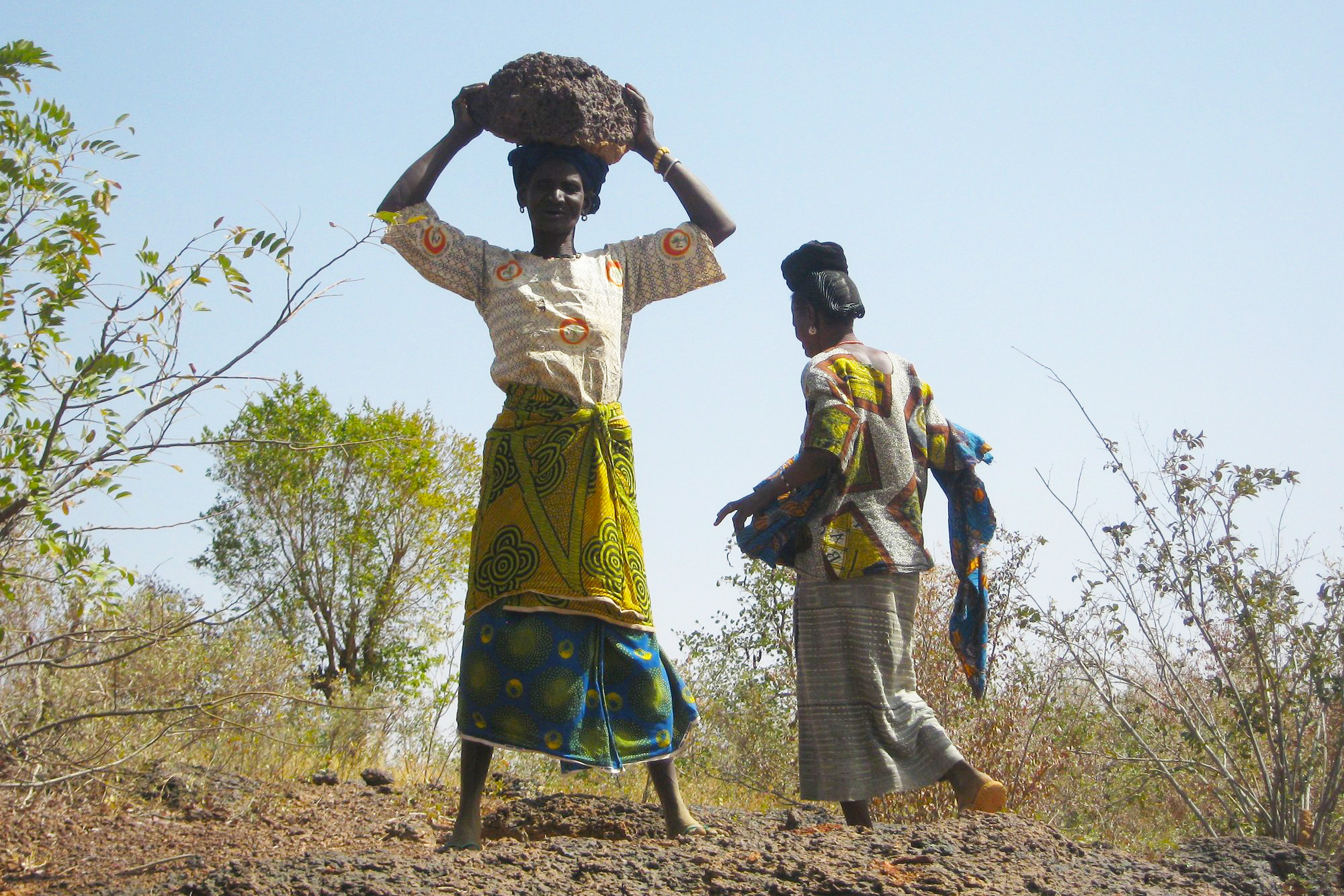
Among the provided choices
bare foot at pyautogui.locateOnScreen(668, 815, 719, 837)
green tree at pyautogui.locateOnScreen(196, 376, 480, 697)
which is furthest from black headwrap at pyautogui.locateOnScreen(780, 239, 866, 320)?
green tree at pyautogui.locateOnScreen(196, 376, 480, 697)

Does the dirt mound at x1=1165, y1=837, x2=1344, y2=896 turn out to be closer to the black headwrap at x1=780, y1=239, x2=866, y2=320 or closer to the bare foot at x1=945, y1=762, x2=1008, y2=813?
the bare foot at x1=945, y1=762, x2=1008, y2=813

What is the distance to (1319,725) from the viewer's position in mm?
5023

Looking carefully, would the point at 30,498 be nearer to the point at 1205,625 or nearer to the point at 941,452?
the point at 941,452

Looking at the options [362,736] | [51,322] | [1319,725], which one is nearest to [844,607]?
[1319,725]

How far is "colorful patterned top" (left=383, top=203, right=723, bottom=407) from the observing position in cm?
411

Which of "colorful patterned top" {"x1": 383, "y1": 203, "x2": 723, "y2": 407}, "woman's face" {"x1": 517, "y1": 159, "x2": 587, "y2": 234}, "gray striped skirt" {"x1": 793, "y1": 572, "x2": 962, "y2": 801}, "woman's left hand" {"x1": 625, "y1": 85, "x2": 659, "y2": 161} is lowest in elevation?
"gray striped skirt" {"x1": 793, "y1": 572, "x2": 962, "y2": 801}

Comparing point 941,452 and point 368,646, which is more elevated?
point 368,646

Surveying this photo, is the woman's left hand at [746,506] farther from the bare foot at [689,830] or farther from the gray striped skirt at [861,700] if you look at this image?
the bare foot at [689,830]

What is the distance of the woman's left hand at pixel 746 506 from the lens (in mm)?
4234

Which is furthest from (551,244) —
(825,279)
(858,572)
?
(858,572)

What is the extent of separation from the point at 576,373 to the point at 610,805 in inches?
70.0

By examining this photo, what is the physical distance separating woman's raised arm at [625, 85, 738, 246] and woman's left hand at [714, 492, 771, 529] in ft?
3.28

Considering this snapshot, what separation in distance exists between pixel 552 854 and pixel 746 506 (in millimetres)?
1409

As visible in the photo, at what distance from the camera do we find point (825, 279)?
15.0 feet
